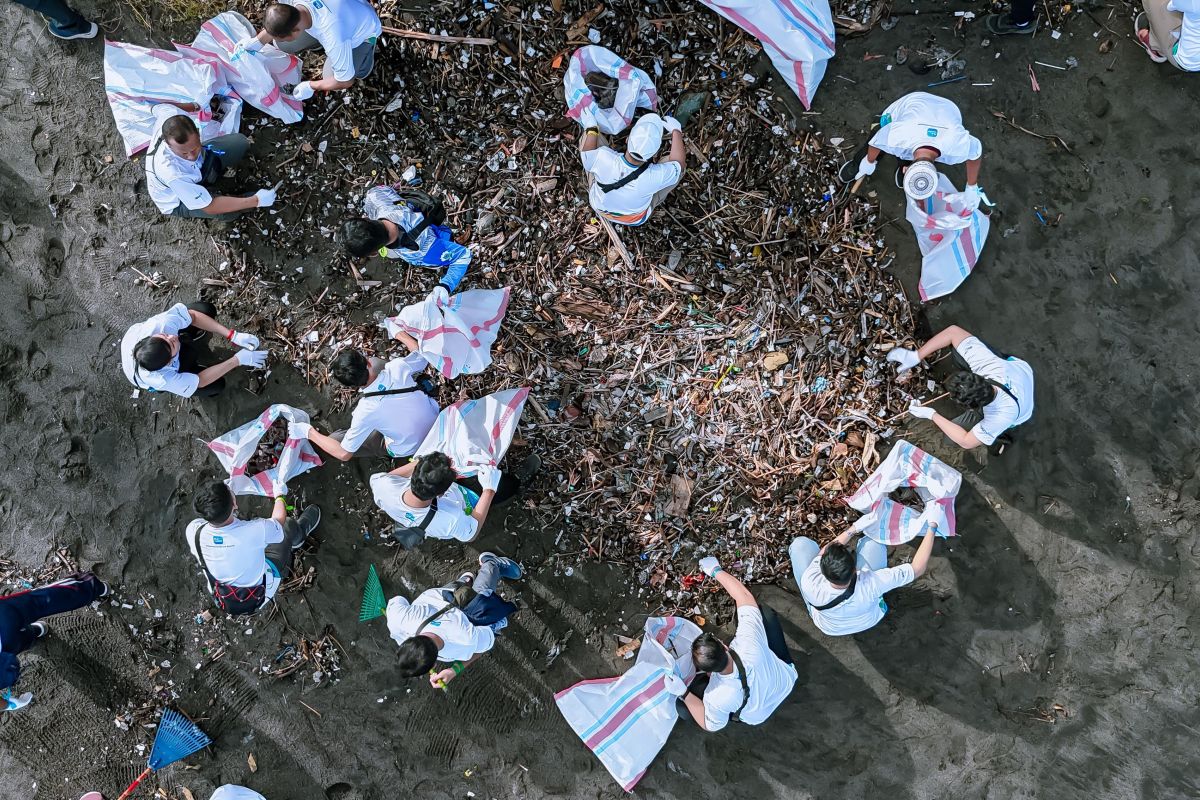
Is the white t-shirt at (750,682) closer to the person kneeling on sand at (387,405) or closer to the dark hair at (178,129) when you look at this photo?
the person kneeling on sand at (387,405)

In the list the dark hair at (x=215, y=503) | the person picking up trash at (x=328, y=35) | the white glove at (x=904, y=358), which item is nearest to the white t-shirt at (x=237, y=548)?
the dark hair at (x=215, y=503)

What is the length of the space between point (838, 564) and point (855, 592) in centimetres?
52

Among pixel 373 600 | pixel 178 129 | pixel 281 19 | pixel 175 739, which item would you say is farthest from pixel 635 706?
pixel 281 19

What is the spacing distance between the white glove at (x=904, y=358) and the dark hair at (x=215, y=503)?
5.61 m

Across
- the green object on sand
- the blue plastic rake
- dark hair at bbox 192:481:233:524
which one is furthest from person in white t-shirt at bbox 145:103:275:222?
the blue plastic rake

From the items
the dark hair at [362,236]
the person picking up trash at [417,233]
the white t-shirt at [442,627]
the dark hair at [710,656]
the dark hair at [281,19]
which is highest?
the dark hair at [281,19]

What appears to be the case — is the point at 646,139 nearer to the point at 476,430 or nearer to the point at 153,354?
the point at 476,430

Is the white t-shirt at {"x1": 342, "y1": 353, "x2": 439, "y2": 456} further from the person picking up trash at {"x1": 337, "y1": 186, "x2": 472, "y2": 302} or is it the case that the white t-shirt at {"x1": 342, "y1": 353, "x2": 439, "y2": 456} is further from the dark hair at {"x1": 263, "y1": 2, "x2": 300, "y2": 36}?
the dark hair at {"x1": 263, "y1": 2, "x2": 300, "y2": 36}

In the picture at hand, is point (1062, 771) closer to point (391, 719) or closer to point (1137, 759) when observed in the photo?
point (1137, 759)

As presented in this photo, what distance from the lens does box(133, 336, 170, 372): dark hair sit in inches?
211

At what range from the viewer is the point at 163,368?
18.2 feet

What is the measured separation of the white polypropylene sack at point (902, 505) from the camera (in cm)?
555

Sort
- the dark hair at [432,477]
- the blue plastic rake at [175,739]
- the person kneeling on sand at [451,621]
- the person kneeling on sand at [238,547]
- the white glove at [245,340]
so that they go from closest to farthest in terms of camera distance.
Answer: the dark hair at [432,477] < the person kneeling on sand at [451,621] < the person kneeling on sand at [238,547] < the white glove at [245,340] < the blue plastic rake at [175,739]

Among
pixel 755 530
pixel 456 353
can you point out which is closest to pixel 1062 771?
pixel 755 530
